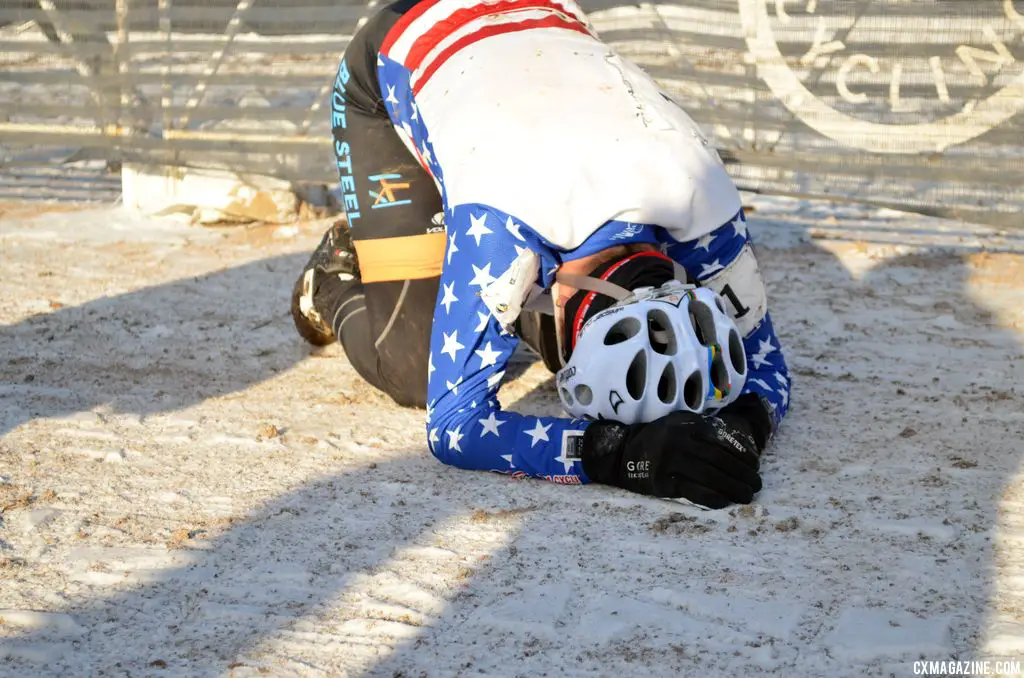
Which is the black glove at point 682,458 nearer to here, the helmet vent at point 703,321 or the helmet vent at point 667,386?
the helmet vent at point 667,386

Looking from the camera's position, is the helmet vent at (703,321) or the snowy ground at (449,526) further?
the helmet vent at (703,321)

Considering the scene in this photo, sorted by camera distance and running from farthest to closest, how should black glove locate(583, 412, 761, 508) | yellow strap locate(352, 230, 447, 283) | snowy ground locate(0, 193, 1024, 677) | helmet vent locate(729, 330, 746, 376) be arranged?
yellow strap locate(352, 230, 447, 283)
helmet vent locate(729, 330, 746, 376)
black glove locate(583, 412, 761, 508)
snowy ground locate(0, 193, 1024, 677)

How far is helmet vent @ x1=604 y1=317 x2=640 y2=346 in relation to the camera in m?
2.87

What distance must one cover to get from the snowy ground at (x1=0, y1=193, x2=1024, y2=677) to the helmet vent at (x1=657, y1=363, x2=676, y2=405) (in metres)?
0.28

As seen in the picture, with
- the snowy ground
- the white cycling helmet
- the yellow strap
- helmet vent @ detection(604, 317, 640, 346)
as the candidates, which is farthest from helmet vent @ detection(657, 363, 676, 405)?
the yellow strap

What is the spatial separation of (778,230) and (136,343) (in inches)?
125

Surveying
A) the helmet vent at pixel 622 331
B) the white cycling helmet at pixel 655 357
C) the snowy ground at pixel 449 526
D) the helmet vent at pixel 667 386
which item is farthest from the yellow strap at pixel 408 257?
the helmet vent at pixel 667 386

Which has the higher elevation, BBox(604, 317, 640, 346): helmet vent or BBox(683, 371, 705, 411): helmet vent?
BBox(604, 317, 640, 346): helmet vent

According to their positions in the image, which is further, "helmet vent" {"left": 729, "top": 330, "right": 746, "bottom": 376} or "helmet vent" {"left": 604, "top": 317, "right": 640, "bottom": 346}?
"helmet vent" {"left": 729, "top": 330, "right": 746, "bottom": 376}

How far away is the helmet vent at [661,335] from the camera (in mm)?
2857

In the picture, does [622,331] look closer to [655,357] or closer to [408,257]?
[655,357]

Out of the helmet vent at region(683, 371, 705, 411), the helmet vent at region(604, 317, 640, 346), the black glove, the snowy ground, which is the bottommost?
the snowy ground

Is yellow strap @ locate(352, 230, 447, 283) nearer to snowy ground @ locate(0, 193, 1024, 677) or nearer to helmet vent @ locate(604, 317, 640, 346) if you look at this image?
snowy ground @ locate(0, 193, 1024, 677)

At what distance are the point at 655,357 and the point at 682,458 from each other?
0.85 ft
